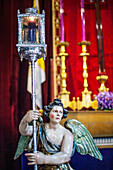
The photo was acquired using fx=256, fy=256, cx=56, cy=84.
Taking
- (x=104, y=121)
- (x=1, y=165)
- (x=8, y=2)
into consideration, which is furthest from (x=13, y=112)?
(x=8, y=2)

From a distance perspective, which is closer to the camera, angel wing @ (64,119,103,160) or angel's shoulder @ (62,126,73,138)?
angel's shoulder @ (62,126,73,138)

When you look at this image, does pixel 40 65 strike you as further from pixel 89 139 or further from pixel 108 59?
pixel 89 139

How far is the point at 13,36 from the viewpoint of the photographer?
12.1 ft

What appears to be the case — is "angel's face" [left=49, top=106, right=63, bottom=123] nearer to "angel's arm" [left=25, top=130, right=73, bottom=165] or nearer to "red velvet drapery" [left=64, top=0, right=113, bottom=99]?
"angel's arm" [left=25, top=130, right=73, bottom=165]

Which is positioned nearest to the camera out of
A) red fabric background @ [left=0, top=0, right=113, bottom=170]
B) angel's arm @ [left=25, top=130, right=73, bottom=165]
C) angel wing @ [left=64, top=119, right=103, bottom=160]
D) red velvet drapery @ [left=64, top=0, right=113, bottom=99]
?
angel's arm @ [left=25, top=130, right=73, bottom=165]

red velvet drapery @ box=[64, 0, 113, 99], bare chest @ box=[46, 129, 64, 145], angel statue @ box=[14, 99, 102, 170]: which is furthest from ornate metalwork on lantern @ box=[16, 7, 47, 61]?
red velvet drapery @ box=[64, 0, 113, 99]

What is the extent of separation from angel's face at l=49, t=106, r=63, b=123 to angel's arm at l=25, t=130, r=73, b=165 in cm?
13

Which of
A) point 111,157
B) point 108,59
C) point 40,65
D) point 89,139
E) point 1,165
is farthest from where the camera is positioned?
point 108,59

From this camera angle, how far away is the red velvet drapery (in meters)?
3.83

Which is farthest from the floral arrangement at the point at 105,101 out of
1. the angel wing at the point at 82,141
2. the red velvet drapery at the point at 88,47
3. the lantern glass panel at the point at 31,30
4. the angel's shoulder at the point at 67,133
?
the lantern glass panel at the point at 31,30

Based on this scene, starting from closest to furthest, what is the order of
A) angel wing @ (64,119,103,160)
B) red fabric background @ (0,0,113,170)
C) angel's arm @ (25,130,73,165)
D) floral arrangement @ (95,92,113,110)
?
angel's arm @ (25,130,73,165) < angel wing @ (64,119,103,160) < floral arrangement @ (95,92,113,110) < red fabric background @ (0,0,113,170)

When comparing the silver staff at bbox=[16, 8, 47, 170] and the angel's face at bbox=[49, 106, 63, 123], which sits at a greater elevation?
the silver staff at bbox=[16, 8, 47, 170]

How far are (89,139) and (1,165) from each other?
67.1 inches

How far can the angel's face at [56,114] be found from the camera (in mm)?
1901
